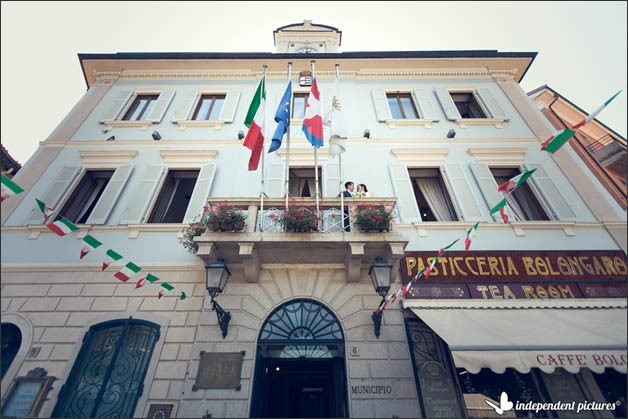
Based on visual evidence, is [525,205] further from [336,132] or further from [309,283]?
[309,283]

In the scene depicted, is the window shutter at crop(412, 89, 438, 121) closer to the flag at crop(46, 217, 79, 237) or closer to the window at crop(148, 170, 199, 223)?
the window at crop(148, 170, 199, 223)

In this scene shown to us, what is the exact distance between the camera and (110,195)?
7.66m

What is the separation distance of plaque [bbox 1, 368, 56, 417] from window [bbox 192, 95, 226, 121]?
7.99m

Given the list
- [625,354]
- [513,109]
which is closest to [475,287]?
[625,354]

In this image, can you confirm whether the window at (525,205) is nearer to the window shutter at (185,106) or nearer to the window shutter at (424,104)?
the window shutter at (424,104)

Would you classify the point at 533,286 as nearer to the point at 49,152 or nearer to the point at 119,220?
the point at 119,220

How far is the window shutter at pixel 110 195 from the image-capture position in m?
7.19

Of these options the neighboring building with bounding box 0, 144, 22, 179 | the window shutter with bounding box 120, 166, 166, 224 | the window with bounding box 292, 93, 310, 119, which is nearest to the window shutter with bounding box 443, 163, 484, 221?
the window with bounding box 292, 93, 310, 119

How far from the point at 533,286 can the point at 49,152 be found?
13.2 metres

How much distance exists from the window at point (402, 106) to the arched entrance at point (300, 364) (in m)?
7.30

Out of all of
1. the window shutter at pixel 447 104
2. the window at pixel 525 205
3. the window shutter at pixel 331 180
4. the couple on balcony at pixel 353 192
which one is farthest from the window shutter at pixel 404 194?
the window shutter at pixel 447 104

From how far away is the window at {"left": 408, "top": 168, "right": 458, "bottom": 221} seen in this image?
7.75 metres

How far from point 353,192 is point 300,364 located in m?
4.33

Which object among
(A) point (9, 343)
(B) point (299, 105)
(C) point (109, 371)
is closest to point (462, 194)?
(B) point (299, 105)
